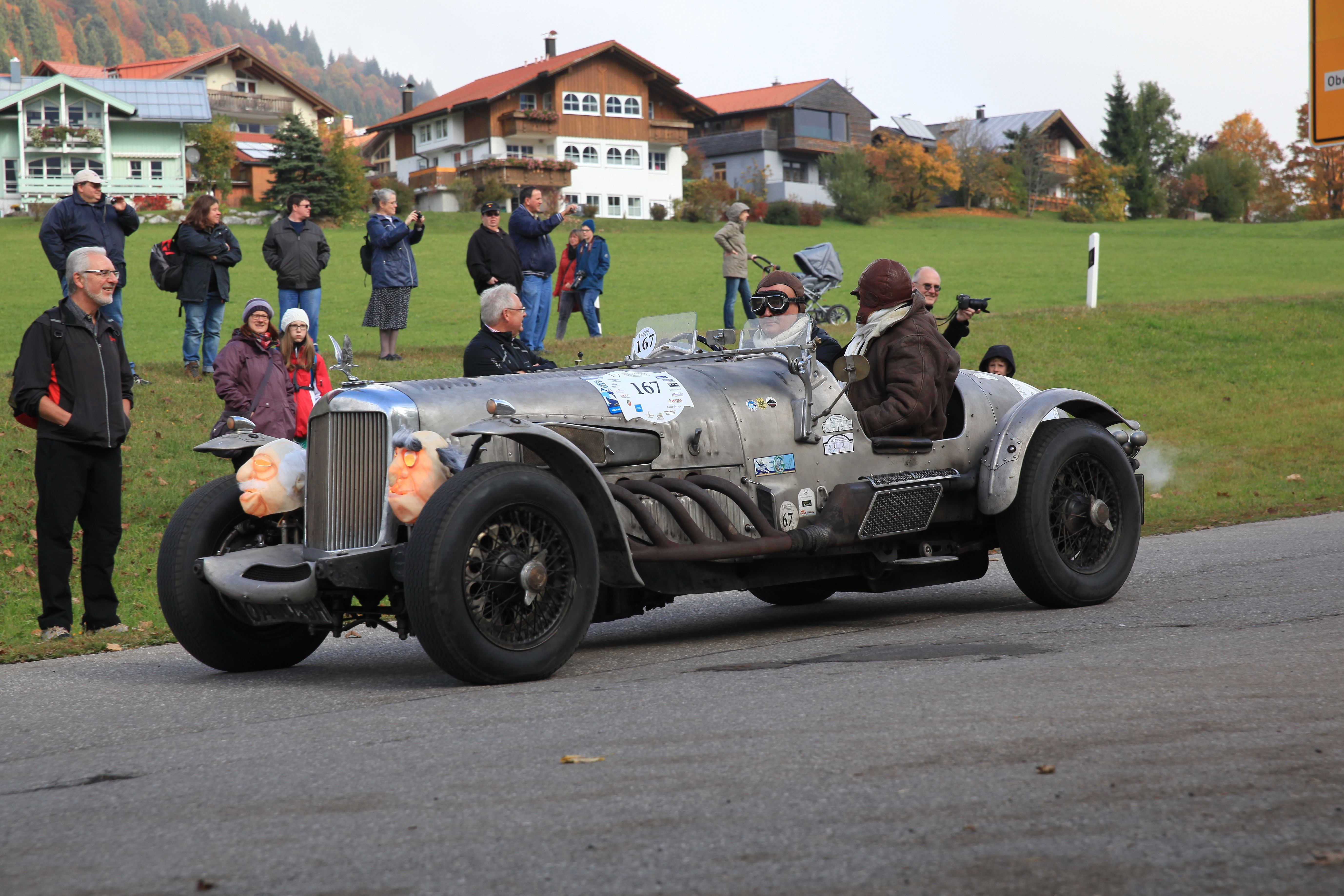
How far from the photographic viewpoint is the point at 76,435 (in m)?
7.91

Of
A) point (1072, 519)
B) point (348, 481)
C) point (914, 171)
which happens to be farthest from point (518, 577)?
point (914, 171)

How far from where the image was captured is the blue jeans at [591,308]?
65.8ft

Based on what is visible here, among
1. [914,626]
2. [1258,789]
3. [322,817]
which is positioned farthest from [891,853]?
[914,626]

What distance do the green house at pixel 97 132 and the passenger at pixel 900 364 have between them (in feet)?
216

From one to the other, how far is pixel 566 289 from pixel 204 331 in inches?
236

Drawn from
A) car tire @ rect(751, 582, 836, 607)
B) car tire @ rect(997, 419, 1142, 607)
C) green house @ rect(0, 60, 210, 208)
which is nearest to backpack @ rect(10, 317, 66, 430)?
car tire @ rect(751, 582, 836, 607)

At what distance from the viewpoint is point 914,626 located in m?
7.22

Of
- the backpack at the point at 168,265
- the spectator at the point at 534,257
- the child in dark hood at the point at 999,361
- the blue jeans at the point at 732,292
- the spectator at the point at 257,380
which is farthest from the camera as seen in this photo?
the blue jeans at the point at 732,292

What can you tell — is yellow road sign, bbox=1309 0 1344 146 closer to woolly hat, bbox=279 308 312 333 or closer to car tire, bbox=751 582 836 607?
car tire, bbox=751 582 836 607

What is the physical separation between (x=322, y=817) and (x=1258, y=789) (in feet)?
7.89

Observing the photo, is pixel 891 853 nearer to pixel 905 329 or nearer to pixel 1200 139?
pixel 905 329

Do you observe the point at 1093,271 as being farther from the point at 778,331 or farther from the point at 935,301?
the point at 778,331

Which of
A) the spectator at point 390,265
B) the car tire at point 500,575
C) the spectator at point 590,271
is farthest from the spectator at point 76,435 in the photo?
the spectator at point 590,271

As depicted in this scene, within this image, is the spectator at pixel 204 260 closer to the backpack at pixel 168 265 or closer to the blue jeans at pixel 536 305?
the backpack at pixel 168 265
